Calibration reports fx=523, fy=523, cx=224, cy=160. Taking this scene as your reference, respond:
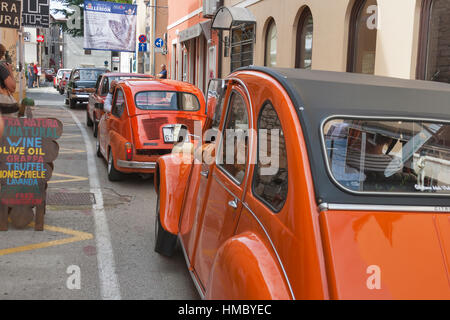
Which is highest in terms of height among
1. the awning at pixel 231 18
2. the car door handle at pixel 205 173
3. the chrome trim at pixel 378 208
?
the awning at pixel 231 18

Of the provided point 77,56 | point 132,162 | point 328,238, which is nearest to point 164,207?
point 328,238

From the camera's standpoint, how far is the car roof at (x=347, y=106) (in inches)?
93.6

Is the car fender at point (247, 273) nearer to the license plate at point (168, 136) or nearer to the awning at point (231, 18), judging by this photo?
the license plate at point (168, 136)

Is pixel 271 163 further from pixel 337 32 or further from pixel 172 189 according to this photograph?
pixel 337 32

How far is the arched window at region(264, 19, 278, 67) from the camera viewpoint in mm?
14816

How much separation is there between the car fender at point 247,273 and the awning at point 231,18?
1395 cm

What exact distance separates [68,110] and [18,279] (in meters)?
19.2

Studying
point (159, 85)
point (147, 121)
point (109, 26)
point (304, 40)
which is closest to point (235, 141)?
point (147, 121)

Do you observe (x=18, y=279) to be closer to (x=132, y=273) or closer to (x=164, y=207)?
(x=132, y=273)

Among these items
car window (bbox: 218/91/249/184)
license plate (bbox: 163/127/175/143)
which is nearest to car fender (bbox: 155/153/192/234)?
car window (bbox: 218/91/249/184)

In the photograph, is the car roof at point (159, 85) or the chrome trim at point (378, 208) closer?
the chrome trim at point (378, 208)

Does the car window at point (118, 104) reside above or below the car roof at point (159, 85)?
below

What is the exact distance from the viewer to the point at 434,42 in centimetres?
817

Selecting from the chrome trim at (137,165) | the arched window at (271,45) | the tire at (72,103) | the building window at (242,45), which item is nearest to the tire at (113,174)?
the chrome trim at (137,165)
